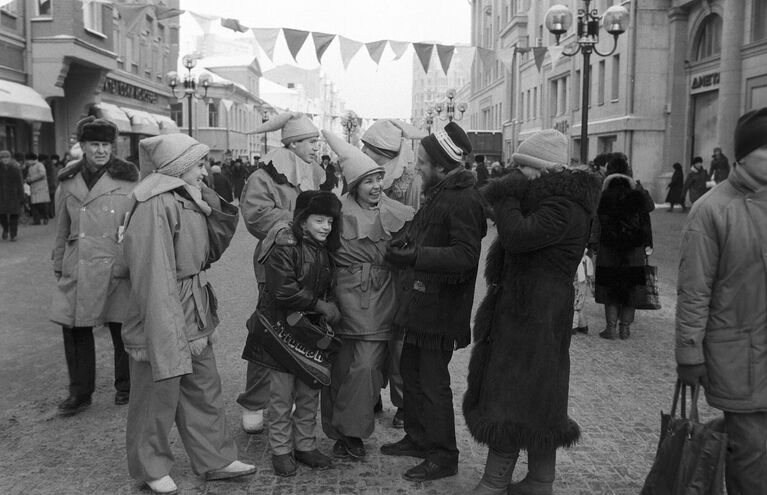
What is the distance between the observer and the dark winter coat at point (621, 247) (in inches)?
305

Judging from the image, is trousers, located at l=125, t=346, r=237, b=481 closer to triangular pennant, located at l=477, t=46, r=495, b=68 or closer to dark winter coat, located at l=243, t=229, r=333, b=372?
dark winter coat, located at l=243, t=229, r=333, b=372

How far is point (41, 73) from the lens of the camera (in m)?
24.1

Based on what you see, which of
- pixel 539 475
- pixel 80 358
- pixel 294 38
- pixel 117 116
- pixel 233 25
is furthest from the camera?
pixel 117 116

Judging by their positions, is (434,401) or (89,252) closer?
(434,401)

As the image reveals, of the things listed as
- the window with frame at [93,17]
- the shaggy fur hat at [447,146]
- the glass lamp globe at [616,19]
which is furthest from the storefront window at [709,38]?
the shaggy fur hat at [447,146]

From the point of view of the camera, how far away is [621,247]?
7.83m

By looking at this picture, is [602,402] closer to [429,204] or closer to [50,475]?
[429,204]

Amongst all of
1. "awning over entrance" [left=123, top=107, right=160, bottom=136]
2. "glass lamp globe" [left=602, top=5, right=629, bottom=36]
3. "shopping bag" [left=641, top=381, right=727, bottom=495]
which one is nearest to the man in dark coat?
"shopping bag" [left=641, top=381, right=727, bottom=495]

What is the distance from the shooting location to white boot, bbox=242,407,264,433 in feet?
16.4

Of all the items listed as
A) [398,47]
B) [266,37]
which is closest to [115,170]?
[266,37]

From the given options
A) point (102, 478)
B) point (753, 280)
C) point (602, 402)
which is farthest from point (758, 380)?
point (102, 478)

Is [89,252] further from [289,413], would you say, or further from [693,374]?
[693,374]

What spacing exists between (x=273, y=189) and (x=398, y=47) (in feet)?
34.9

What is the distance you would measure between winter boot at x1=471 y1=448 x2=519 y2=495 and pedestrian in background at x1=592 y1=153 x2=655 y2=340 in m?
4.31
